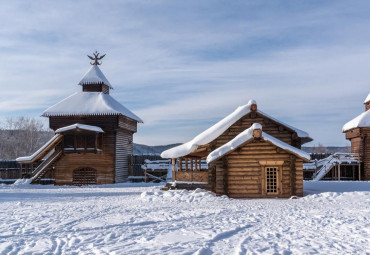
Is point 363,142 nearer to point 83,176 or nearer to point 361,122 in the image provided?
point 361,122

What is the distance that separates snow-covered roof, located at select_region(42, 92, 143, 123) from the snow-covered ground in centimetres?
1520

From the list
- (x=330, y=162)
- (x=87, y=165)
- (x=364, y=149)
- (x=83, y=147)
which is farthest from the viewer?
(x=364, y=149)

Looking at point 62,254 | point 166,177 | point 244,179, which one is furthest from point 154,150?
point 62,254

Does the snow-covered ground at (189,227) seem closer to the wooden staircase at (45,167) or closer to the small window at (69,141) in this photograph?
the wooden staircase at (45,167)

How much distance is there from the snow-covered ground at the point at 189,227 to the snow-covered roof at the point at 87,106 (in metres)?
15.2

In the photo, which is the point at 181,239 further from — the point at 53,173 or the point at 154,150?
the point at 154,150

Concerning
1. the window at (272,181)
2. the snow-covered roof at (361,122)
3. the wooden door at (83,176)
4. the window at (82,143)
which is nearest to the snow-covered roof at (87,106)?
the window at (82,143)

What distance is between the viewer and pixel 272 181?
19.7 m

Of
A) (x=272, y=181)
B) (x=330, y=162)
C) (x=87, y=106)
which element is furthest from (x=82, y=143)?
(x=330, y=162)

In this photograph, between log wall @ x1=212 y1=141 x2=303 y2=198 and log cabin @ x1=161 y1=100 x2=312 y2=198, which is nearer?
log cabin @ x1=161 y1=100 x2=312 y2=198

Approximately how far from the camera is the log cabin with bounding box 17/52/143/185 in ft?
100

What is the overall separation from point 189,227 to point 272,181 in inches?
389

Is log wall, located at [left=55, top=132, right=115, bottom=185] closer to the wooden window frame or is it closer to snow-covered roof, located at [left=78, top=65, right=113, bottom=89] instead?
snow-covered roof, located at [left=78, top=65, right=113, bottom=89]

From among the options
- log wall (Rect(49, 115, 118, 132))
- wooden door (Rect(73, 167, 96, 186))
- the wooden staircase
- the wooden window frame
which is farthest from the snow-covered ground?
log wall (Rect(49, 115, 118, 132))
